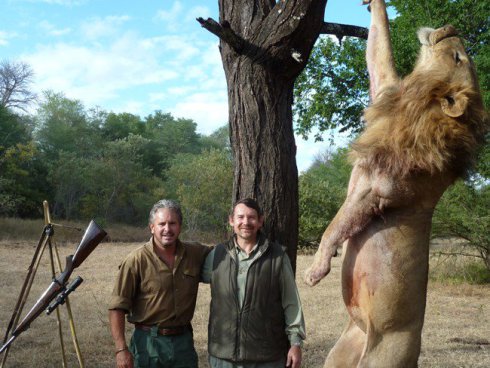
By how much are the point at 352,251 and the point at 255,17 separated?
1.97 meters

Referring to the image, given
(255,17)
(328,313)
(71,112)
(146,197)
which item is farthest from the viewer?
(71,112)

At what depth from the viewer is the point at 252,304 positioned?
3254 mm

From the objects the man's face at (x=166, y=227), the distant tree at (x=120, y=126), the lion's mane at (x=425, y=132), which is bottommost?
the man's face at (x=166, y=227)

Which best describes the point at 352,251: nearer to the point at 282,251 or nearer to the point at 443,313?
the point at 282,251

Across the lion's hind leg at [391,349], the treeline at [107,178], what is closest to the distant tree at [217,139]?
the treeline at [107,178]

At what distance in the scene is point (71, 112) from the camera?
145 feet

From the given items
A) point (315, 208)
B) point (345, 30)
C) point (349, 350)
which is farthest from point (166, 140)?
point (349, 350)

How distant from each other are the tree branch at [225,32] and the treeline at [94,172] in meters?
24.6

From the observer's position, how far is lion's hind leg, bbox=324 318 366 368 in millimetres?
2691

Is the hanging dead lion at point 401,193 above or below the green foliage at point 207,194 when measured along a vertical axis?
below

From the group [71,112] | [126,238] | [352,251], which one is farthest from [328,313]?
[71,112]

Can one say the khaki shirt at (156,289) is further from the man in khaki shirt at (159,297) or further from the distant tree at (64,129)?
the distant tree at (64,129)

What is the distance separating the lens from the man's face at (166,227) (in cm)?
342

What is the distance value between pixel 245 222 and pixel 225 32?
4.05 feet
